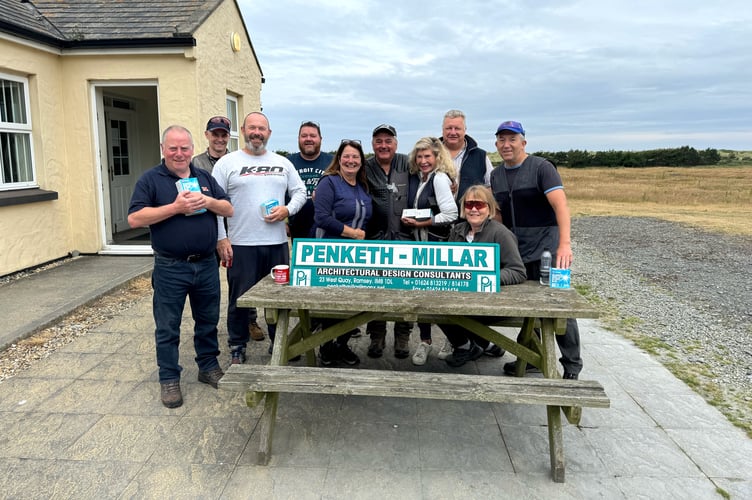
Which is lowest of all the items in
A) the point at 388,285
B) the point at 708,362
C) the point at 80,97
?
the point at 708,362

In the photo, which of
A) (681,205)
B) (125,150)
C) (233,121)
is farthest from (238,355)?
(681,205)

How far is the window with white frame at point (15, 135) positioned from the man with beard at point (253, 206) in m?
5.00

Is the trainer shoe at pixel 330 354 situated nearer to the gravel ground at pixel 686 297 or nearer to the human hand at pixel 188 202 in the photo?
the human hand at pixel 188 202

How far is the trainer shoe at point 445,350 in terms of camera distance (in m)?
4.67

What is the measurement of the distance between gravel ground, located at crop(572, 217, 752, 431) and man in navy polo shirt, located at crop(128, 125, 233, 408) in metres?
3.96

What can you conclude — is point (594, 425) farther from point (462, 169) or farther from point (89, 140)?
point (89, 140)

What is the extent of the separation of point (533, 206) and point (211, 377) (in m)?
2.83

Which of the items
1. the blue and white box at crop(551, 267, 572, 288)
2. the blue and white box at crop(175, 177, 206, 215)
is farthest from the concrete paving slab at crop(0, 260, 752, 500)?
the blue and white box at crop(175, 177, 206, 215)

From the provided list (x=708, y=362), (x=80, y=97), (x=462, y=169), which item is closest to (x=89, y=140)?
(x=80, y=97)

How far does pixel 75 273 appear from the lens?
7.41 meters

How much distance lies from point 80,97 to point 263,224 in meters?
5.92

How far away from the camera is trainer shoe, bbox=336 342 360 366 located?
14.7 feet

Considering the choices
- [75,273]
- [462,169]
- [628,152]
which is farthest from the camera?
[628,152]

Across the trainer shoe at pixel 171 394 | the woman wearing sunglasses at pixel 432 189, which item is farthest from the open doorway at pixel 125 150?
the woman wearing sunglasses at pixel 432 189
